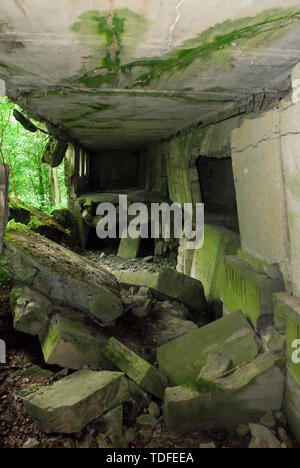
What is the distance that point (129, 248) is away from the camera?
7.94m

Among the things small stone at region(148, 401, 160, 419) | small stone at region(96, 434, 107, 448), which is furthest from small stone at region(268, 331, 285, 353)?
small stone at region(96, 434, 107, 448)

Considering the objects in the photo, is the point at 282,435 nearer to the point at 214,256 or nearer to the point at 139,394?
the point at 139,394

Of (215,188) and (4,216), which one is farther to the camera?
(215,188)

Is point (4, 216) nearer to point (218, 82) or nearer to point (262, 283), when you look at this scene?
point (218, 82)

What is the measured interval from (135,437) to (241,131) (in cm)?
290

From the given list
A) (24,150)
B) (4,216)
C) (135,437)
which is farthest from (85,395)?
→ (24,150)

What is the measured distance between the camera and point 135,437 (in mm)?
2348

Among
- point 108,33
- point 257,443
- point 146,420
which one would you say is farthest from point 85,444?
point 108,33

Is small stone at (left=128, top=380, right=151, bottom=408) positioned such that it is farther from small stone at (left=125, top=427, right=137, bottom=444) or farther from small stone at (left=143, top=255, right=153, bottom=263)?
small stone at (left=143, top=255, right=153, bottom=263)

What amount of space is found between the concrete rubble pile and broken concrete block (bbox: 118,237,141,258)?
11.7ft

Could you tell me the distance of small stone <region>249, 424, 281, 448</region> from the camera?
2.22 m

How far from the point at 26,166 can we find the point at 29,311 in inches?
444

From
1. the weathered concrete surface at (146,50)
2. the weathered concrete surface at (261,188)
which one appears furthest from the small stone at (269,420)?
the weathered concrete surface at (146,50)

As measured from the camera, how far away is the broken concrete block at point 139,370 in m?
2.72
